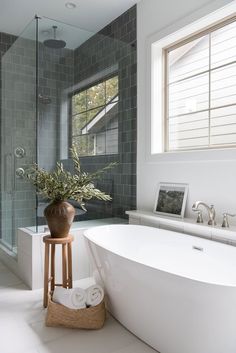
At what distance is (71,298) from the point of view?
217 cm

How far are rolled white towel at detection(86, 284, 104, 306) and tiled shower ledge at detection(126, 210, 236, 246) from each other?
35.2 inches

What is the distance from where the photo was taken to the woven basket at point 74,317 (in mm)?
2078

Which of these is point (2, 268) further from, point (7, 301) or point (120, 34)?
point (120, 34)

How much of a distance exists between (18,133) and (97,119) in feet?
3.09

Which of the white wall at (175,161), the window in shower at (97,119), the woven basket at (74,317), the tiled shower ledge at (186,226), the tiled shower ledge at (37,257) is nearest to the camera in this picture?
the woven basket at (74,317)

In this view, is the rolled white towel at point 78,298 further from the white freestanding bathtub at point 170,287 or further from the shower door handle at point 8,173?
the shower door handle at point 8,173

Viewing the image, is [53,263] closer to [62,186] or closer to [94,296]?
[94,296]

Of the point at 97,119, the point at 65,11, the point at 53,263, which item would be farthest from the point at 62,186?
the point at 65,11

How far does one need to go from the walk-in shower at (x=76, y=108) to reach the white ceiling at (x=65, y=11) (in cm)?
19

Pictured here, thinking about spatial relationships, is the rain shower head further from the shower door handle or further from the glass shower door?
the shower door handle

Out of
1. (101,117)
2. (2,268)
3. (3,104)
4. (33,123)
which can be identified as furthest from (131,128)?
(2,268)

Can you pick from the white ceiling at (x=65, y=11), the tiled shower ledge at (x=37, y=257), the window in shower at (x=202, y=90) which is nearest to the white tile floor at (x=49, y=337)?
the tiled shower ledge at (x=37, y=257)

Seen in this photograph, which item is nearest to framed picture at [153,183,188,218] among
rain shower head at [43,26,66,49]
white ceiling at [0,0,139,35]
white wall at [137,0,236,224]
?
white wall at [137,0,236,224]

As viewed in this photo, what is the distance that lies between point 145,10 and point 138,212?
221cm
